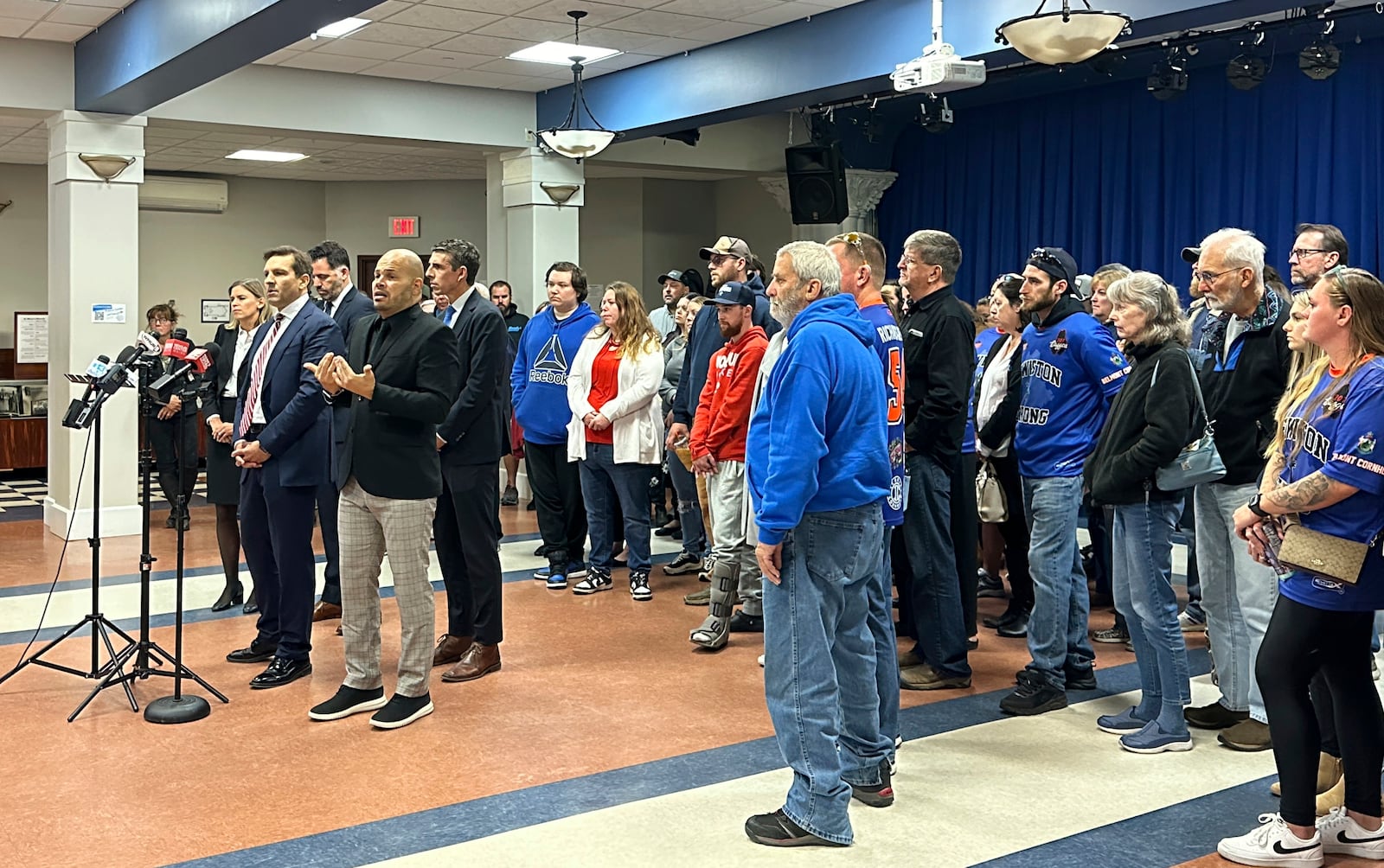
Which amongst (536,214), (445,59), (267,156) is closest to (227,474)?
(445,59)

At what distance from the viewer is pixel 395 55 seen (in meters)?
8.67

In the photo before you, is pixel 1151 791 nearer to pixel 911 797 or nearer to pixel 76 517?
pixel 911 797

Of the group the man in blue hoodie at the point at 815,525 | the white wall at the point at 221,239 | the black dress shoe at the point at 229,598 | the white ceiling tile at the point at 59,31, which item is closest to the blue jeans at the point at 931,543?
the man in blue hoodie at the point at 815,525

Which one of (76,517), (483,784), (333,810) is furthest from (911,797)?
(76,517)

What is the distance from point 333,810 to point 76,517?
5.54 m

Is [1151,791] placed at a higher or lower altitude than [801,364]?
lower

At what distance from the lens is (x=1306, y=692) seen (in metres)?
2.96

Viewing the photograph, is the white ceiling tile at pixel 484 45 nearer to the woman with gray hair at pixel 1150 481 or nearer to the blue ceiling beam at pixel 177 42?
the blue ceiling beam at pixel 177 42

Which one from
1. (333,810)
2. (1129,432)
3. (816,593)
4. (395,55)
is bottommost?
(333,810)

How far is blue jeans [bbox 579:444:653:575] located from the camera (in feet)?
20.8

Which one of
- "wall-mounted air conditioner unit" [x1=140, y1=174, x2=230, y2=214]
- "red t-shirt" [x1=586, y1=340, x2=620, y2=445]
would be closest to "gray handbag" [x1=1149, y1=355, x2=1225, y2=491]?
"red t-shirt" [x1=586, y1=340, x2=620, y2=445]

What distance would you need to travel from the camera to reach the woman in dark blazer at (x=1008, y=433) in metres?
5.36

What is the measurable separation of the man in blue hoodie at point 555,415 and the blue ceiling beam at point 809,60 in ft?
7.10

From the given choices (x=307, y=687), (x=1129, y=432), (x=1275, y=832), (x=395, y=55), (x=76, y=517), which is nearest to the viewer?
(x=1275, y=832)
